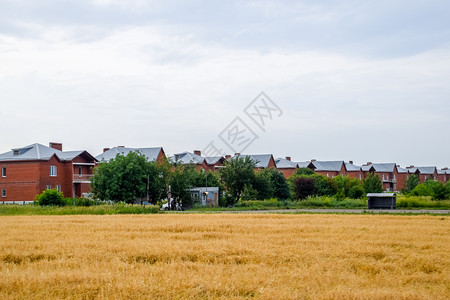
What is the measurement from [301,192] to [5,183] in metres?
37.4

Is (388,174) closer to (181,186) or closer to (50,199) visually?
(181,186)

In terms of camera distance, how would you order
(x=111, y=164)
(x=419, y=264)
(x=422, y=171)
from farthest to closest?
(x=422, y=171), (x=111, y=164), (x=419, y=264)

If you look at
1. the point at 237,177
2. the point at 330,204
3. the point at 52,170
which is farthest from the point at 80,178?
the point at 330,204

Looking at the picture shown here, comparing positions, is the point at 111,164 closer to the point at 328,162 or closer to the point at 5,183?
the point at 5,183

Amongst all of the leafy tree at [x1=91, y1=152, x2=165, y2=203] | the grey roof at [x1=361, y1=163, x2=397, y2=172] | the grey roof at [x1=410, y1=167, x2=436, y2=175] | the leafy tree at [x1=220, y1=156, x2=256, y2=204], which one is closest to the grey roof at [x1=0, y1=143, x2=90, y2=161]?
the leafy tree at [x1=91, y1=152, x2=165, y2=203]

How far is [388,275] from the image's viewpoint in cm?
1155

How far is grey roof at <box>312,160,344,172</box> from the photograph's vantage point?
380ft

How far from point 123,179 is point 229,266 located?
44.2m

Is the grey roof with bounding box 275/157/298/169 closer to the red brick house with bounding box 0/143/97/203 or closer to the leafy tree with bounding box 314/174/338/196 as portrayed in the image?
the leafy tree with bounding box 314/174/338/196

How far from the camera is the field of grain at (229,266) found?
31.8 feet

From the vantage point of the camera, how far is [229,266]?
12.4 m

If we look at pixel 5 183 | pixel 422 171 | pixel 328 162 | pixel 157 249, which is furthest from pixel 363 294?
pixel 422 171

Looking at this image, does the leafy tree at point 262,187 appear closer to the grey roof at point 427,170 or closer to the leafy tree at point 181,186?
the leafy tree at point 181,186

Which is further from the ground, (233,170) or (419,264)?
(233,170)
